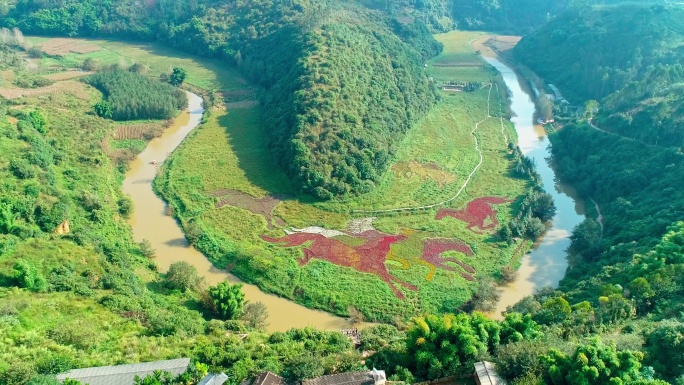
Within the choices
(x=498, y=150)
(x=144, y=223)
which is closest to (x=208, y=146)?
(x=144, y=223)

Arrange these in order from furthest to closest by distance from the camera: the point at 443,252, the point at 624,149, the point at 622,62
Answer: the point at 622,62, the point at 624,149, the point at 443,252

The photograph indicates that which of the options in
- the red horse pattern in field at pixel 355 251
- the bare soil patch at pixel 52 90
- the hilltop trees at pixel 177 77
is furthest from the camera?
the hilltop trees at pixel 177 77

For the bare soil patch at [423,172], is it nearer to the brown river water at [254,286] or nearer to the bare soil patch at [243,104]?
the brown river water at [254,286]

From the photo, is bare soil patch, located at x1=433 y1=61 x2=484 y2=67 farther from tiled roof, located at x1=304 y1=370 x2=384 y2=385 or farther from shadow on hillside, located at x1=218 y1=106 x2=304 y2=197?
tiled roof, located at x1=304 y1=370 x2=384 y2=385

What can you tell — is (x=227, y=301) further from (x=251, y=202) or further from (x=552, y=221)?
(x=552, y=221)

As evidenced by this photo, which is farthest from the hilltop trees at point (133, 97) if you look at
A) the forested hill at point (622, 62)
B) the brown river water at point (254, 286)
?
the forested hill at point (622, 62)

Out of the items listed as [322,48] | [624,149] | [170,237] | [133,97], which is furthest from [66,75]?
[624,149]
